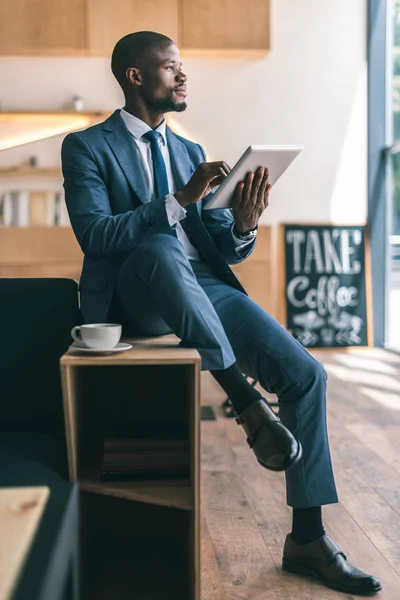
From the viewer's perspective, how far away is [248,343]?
205cm

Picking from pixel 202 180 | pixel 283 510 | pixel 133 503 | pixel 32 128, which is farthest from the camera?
pixel 32 128

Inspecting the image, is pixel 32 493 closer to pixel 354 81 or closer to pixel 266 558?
pixel 266 558

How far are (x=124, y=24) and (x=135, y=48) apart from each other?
3632 mm

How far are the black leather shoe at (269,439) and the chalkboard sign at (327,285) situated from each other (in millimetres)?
4249

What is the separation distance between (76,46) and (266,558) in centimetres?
455

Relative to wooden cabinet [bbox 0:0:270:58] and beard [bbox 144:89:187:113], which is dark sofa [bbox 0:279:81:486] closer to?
beard [bbox 144:89:187:113]

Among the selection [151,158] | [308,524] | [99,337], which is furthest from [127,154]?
[308,524]

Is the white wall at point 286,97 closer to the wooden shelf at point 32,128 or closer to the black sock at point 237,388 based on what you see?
the wooden shelf at point 32,128

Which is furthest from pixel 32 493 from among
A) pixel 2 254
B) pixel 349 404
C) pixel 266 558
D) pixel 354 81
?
pixel 354 81

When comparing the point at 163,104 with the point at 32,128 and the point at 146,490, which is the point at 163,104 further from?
the point at 32,128

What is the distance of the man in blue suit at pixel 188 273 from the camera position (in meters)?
1.84

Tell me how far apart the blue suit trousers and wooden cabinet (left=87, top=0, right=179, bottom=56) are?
160 inches

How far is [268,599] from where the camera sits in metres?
1.88

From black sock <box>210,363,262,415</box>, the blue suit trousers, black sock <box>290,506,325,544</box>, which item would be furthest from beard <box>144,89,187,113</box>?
black sock <box>290,506,325,544</box>
